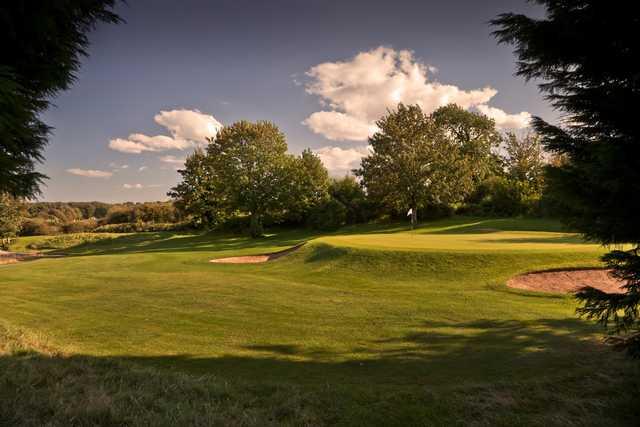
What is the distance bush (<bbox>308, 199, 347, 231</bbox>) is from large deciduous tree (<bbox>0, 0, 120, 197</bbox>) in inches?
1390

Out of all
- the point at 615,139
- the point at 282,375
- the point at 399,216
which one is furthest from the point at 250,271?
the point at 399,216

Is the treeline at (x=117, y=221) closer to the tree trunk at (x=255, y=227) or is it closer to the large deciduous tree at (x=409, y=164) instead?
the tree trunk at (x=255, y=227)

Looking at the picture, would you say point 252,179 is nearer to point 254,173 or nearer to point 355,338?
point 254,173

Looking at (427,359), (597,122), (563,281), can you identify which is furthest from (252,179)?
(597,122)

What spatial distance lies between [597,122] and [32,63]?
25.5 ft

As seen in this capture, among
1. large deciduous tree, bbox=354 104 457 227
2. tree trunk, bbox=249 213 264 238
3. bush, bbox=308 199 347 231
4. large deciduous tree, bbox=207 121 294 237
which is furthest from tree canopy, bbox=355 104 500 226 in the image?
tree trunk, bbox=249 213 264 238

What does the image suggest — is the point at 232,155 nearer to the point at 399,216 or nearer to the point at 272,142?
the point at 272,142

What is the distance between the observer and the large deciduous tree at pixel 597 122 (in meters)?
4.17

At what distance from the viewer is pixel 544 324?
805 centimetres

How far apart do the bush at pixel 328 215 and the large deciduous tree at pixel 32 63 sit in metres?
35.3

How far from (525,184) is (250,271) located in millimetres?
35428

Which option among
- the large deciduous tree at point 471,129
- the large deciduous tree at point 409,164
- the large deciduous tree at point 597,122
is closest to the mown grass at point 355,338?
the large deciduous tree at point 597,122

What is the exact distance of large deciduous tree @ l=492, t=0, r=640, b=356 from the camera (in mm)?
4168

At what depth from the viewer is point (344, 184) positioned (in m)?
46.9
